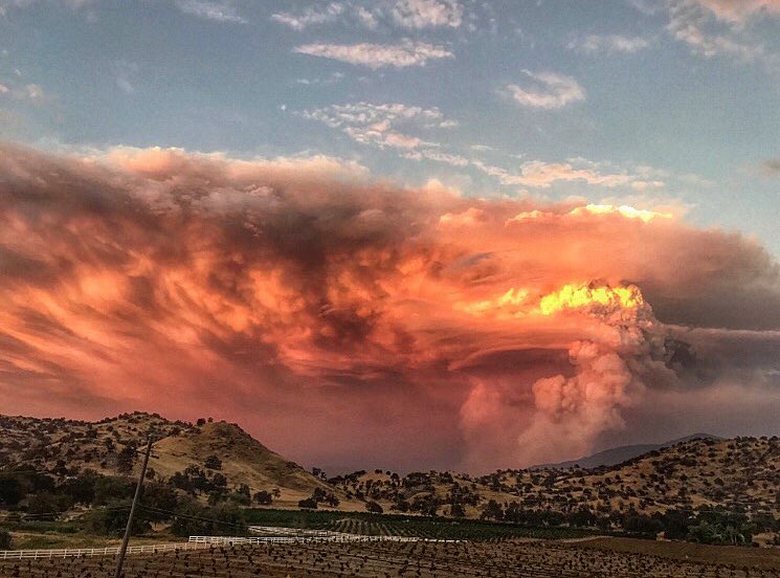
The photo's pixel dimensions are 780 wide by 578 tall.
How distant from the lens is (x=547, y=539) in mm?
169250

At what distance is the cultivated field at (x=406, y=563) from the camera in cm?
7438

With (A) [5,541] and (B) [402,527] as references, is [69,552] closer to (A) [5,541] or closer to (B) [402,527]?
(A) [5,541]

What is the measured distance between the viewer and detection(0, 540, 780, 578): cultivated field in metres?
74.4

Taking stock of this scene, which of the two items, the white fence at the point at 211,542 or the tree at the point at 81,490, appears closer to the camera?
the white fence at the point at 211,542

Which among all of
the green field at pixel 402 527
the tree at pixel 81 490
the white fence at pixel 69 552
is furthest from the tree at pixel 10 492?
the white fence at pixel 69 552

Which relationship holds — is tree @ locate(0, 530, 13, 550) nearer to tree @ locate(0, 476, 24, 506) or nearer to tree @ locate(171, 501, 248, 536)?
tree @ locate(171, 501, 248, 536)

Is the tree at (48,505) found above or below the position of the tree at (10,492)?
below

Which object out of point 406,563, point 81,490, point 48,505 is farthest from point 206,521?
point 406,563

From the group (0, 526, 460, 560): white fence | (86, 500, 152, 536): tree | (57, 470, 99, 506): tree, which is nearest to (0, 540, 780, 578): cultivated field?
(0, 526, 460, 560): white fence

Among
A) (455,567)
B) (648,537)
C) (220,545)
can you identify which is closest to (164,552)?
(220,545)

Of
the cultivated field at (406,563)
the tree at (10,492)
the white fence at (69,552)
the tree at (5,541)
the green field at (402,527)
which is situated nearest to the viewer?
the cultivated field at (406,563)

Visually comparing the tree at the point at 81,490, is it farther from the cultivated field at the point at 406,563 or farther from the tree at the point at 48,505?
the cultivated field at the point at 406,563

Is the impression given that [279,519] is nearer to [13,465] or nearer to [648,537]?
[13,465]

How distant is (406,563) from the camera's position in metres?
93.9
